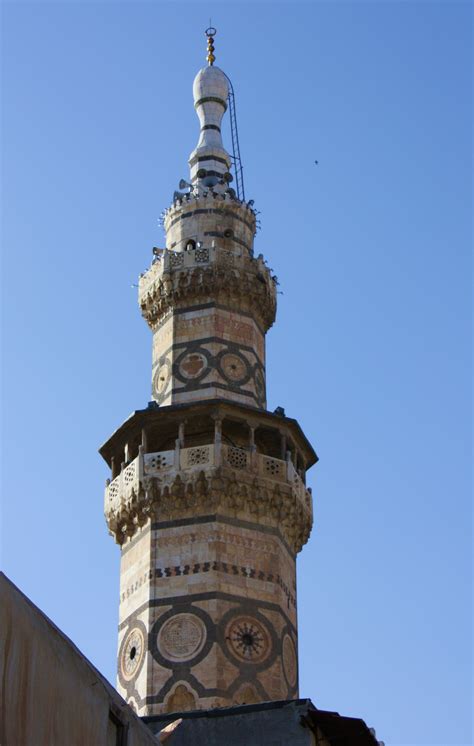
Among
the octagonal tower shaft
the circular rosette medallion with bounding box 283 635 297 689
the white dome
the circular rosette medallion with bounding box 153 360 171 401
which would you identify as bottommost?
the circular rosette medallion with bounding box 283 635 297 689

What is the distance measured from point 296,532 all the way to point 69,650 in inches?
623

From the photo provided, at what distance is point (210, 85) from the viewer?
34656mm

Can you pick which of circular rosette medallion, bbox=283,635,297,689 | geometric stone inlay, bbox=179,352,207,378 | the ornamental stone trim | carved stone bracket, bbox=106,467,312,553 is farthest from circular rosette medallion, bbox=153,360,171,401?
circular rosette medallion, bbox=283,635,297,689

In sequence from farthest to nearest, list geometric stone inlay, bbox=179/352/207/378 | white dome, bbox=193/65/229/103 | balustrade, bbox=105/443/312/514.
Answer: white dome, bbox=193/65/229/103 → geometric stone inlay, bbox=179/352/207/378 → balustrade, bbox=105/443/312/514

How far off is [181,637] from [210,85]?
1451 centimetres

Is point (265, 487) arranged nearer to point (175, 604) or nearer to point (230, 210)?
point (175, 604)

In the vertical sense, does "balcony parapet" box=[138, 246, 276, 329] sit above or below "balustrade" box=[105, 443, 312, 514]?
above

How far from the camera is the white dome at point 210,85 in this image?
34.7m

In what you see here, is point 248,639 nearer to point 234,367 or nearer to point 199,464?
point 199,464

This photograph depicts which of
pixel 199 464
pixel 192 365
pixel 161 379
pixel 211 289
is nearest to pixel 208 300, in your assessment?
pixel 211 289

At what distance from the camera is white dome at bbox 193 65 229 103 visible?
114ft

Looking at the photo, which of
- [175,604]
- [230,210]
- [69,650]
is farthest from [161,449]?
[69,650]

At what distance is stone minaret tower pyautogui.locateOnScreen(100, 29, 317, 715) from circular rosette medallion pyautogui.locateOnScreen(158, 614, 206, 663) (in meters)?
0.02

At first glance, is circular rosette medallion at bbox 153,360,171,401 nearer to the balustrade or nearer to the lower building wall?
the balustrade
